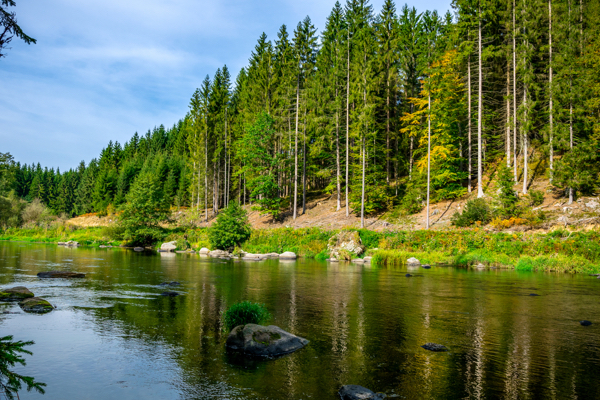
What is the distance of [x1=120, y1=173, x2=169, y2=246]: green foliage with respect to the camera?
49406mm

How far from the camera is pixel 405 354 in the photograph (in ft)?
30.2

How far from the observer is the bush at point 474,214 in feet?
109

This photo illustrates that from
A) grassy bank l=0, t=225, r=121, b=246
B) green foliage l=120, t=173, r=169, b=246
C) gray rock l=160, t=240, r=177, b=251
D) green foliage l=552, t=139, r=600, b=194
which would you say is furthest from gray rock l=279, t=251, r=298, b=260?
grassy bank l=0, t=225, r=121, b=246

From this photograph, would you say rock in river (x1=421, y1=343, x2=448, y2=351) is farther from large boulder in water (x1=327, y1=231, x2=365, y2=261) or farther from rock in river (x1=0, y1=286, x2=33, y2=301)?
large boulder in water (x1=327, y1=231, x2=365, y2=261)

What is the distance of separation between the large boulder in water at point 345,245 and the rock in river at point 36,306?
2528 centimetres

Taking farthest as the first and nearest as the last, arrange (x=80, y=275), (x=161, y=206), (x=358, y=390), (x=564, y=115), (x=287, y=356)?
(x=161, y=206) → (x=564, y=115) → (x=80, y=275) → (x=287, y=356) → (x=358, y=390)

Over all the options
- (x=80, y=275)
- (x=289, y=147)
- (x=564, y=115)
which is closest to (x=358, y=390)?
(x=80, y=275)

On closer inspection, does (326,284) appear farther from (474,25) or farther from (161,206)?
(161,206)

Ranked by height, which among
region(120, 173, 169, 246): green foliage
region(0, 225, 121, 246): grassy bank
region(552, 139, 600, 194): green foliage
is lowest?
region(0, 225, 121, 246): grassy bank

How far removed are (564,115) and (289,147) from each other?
29.7 m

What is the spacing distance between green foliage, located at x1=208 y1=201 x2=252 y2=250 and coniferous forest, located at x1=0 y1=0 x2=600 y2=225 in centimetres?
813

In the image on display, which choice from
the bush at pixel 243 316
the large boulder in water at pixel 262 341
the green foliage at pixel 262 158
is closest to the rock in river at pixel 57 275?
the bush at pixel 243 316

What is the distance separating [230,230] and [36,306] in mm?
26871

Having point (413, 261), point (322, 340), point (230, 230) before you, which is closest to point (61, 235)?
point (230, 230)
